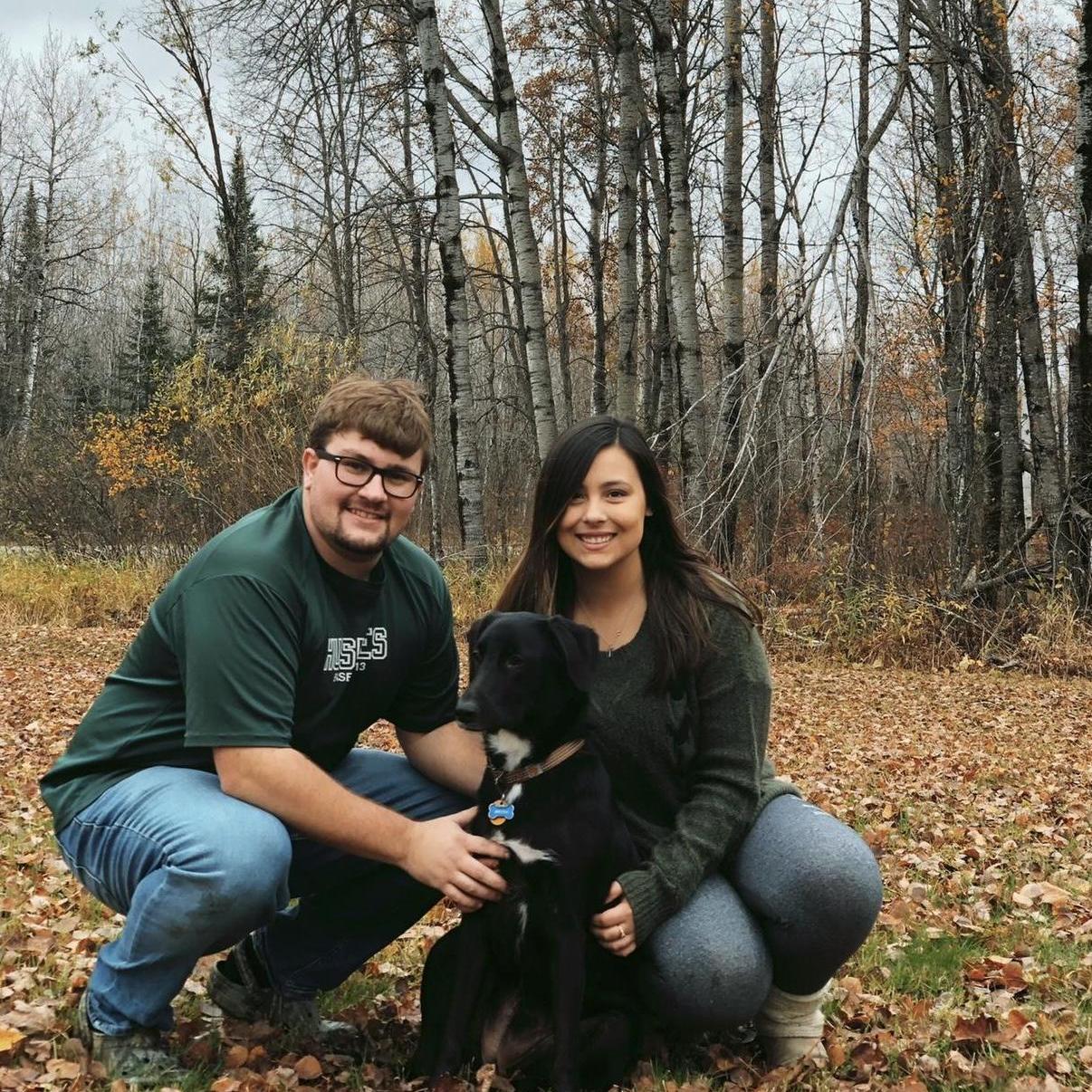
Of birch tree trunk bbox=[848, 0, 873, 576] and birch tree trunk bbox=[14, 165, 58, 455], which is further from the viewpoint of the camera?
birch tree trunk bbox=[14, 165, 58, 455]

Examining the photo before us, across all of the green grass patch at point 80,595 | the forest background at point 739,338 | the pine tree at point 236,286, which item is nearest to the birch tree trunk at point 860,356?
the forest background at point 739,338

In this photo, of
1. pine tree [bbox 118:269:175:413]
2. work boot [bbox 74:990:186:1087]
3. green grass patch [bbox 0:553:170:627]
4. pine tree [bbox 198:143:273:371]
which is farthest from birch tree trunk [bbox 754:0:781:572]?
pine tree [bbox 118:269:175:413]

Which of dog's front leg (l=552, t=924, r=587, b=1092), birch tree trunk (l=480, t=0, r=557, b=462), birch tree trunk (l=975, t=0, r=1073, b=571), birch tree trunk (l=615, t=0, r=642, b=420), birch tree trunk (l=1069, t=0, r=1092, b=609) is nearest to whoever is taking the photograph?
dog's front leg (l=552, t=924, r=587, b=1092)

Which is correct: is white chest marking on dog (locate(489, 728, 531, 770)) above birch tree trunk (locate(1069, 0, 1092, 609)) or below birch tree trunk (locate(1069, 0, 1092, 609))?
below

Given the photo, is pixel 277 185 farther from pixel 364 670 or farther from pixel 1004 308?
pixel 364 670

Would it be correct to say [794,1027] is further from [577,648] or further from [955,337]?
[955,337]

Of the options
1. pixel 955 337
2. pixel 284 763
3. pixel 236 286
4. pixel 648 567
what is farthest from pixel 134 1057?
pixel 236 286

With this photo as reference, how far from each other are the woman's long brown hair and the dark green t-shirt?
1.07ft

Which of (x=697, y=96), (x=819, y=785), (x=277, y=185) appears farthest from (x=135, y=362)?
(x=819, y=785)

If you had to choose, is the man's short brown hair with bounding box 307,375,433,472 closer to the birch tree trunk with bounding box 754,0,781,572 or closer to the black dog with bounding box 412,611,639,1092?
the black dog with bounding box 412,611,639,1092

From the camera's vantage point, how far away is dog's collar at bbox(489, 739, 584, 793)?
97.5 inches

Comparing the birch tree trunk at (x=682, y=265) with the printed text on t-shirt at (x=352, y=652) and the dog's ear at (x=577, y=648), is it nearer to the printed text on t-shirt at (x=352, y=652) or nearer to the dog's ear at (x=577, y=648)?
the printed text on t-shirt at (x=352, y=652)

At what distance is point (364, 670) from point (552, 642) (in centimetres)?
58

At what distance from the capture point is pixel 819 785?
594cm
